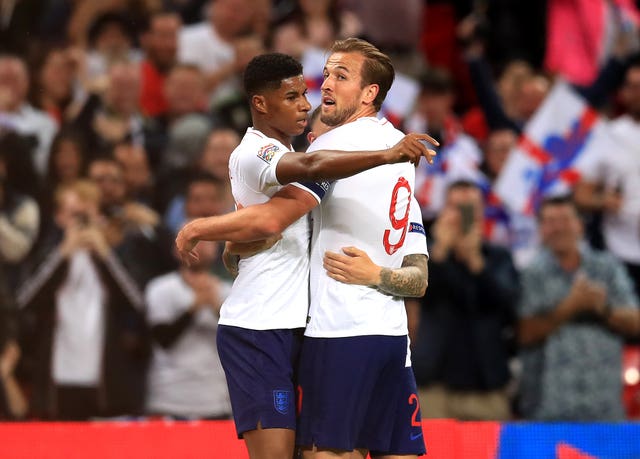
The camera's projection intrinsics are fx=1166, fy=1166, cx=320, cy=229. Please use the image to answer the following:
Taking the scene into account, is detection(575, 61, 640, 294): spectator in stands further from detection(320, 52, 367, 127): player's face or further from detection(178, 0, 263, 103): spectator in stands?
detection(320, 52, 367, 127): player's face

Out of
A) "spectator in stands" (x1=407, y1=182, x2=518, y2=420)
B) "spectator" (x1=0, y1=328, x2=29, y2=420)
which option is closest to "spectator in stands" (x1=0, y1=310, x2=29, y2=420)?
"spectator" (x1=0, y1=328, x2=29, y2=420)

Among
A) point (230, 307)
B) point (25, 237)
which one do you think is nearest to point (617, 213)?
point (25, 237)

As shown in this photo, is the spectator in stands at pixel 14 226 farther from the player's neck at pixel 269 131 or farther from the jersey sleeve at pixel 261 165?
the jersey sleeve at pixel 261 165

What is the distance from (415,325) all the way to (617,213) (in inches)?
83.7

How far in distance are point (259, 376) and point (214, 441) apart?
1.94 m

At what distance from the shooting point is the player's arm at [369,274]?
498cm

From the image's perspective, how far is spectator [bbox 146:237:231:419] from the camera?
27.7 feet

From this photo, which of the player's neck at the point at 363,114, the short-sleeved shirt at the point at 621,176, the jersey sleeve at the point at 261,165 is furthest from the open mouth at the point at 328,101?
the short-sleeved shirt at the point at 621,176

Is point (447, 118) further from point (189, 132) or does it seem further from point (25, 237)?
point (25, 237)

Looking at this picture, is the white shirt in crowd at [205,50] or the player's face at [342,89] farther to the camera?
the white shirt in crowd at [205,50]

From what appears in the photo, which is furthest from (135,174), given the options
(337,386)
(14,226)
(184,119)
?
(337,386)

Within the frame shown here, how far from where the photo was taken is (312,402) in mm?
4996

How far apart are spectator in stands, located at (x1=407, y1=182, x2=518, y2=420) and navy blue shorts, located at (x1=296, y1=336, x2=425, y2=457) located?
3.42 m

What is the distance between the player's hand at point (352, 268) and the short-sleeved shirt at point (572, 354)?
3.87 metres
